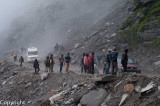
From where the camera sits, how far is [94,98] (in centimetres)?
1161

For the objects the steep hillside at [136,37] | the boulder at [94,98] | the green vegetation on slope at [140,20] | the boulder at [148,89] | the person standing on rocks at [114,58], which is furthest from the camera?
the green vegetation on slope at [140,20]

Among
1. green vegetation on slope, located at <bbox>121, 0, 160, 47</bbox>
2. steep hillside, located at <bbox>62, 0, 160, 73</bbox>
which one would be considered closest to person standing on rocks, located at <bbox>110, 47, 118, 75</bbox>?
steep hillside, located at <bbox>62, 0, 160, 73</bbox>

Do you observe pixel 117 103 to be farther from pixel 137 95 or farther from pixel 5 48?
pixel 5 48

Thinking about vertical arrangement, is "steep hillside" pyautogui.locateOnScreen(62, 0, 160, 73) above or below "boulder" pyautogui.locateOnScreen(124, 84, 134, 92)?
above

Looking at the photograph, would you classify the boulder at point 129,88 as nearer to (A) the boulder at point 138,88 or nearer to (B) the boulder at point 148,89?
(A) the boulder at point 138,88

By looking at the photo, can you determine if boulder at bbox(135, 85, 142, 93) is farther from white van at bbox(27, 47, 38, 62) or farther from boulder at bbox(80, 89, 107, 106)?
white van at bbox(27, 47, 38, 62)

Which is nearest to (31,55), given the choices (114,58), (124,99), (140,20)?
(140,20)

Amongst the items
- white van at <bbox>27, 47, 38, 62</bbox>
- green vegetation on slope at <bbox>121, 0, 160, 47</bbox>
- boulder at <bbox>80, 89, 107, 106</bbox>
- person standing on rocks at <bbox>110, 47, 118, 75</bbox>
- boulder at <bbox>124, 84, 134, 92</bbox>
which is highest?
green vegetation on slope at <bbox>121, 0, 160, 47</bbox>

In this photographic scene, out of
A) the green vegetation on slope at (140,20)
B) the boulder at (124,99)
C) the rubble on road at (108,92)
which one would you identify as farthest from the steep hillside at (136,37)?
the boulder at (124,99)

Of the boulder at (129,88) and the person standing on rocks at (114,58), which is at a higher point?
the person standing on rocks at (114,58)

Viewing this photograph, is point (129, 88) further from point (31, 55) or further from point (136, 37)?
point (31, 55)

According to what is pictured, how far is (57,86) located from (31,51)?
93.3 ft

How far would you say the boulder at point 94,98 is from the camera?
37.3 ft

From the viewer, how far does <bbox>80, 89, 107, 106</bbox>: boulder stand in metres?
11.4
